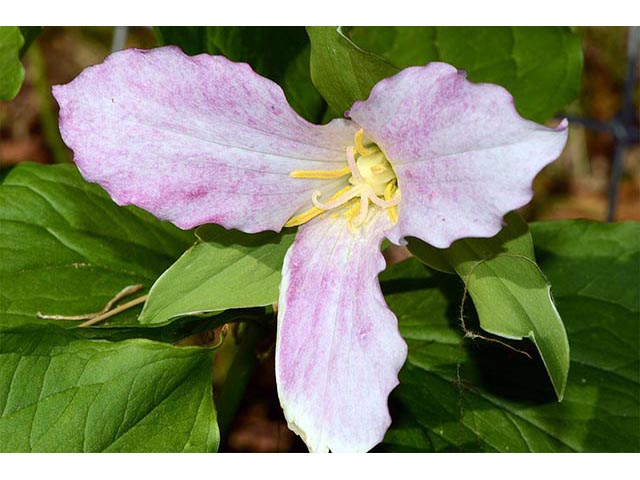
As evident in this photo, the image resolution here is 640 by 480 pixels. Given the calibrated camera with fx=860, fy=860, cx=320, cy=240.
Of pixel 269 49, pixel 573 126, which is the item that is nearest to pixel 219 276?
pixel 269 49

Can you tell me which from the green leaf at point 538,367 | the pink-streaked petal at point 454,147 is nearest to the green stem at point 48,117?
the green leaf at point 538,367

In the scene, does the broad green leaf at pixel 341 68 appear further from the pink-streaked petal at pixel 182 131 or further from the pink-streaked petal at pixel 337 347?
the pink-streaked petal at pixel 337 347

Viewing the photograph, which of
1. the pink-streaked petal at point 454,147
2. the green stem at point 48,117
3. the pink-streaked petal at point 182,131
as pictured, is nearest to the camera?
the pink-streaked petal at point 454,147

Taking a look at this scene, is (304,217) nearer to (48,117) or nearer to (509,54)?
(509,54)

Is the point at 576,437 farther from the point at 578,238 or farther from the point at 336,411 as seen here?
the point at 336,411

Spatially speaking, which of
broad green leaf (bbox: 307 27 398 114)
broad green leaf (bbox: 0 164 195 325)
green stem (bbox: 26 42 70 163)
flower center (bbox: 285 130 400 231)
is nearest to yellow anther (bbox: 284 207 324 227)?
flower center (bbox: 285 130 400 231)

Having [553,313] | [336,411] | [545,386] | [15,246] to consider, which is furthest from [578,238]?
[15,246]

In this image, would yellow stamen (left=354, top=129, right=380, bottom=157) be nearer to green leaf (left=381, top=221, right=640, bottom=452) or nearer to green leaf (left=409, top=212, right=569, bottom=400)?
green leaf (left=409, top=212, right=569, bottom=400)
